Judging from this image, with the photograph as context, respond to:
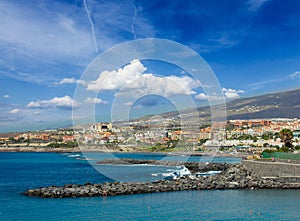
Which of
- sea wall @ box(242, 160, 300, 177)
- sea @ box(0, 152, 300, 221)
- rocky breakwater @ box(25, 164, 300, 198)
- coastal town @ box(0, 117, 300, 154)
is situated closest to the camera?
sea @ box(0, 152, 300, 221)

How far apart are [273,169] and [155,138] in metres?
45.4

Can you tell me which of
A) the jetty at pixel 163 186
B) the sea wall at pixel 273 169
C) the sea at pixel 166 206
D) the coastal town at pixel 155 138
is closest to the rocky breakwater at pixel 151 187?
the jetty at pixel 163 186

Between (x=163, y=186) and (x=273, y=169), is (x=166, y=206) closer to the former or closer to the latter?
(x=163, y=186)

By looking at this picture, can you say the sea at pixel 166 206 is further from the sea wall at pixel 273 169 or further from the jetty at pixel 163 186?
the sea wall at pixel 273 169

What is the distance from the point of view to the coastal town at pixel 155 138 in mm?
54594

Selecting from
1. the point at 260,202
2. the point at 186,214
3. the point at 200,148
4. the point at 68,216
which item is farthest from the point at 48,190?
the point at 200,148

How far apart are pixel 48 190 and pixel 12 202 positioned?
2.27 meters

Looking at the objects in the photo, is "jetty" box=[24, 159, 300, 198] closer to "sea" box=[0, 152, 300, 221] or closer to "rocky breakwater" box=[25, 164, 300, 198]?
"rocky breakwater" box=[25, 164, 300, 198]

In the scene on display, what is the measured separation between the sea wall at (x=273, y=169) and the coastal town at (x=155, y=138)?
1373cm

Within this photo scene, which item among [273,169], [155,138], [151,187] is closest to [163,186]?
[151,187]

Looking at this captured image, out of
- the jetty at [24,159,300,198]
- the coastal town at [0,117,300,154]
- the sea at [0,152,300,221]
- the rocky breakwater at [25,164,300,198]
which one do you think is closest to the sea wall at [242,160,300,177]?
the jetty at [24,159,300,198]

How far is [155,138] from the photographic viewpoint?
71.1m

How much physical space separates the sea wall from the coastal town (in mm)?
13729

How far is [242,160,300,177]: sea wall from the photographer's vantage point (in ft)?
81.1
